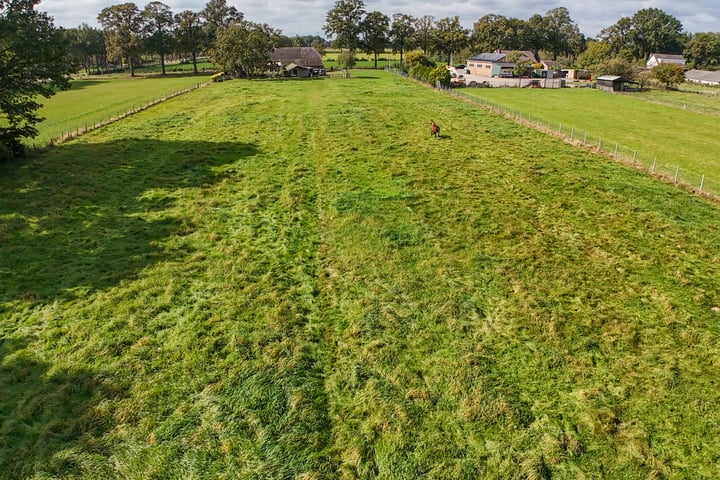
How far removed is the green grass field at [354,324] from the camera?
8297mm

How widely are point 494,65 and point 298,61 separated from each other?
43.6m

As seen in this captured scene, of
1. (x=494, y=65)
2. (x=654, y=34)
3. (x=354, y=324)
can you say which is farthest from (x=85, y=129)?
(x=654, y=34)

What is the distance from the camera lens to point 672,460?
26.8 feet

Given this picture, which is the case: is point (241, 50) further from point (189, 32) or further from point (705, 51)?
point (705, 51)

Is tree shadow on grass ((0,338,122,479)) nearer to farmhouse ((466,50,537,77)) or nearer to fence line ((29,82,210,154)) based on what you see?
fence line ((29,82,210,154))

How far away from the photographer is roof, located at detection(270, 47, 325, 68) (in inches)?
3632

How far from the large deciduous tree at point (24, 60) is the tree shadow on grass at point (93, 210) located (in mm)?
2573

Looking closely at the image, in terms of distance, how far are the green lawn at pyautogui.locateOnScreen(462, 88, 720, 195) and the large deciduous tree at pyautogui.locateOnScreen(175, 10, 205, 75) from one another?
6699 centimetres

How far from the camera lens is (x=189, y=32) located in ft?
324

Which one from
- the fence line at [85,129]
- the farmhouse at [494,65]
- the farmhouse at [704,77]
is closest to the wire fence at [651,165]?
the fence line at [85,129]

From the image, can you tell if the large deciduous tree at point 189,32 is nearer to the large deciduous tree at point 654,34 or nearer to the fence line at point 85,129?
the fence line at point 85,129

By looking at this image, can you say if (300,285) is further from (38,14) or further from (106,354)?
(38,14)

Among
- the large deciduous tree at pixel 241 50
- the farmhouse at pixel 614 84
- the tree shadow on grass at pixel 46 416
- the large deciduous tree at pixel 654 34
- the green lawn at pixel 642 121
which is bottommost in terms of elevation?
the tree shadow on grass at pixel 46 416

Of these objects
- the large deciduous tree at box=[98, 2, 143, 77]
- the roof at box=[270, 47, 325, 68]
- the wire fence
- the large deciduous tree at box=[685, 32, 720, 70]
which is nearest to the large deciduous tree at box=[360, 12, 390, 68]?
the roof at box=[270, 47, 325, 68]
